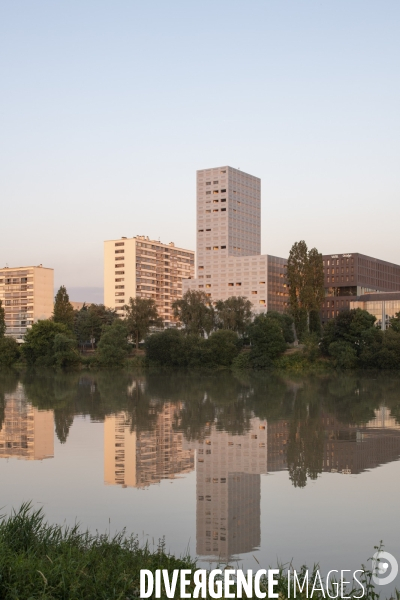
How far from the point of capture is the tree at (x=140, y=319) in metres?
107

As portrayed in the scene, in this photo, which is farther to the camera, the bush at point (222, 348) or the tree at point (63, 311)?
the tree at point (63, 311)

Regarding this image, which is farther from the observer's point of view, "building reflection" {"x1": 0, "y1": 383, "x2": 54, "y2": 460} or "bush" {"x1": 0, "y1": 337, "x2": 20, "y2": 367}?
"bush" {"x1": 0, "y1": 337, "x2": 20, "y2": 367}

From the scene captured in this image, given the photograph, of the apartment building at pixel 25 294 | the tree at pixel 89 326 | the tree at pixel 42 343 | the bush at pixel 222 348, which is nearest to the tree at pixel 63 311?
the tree at pixel 89 326

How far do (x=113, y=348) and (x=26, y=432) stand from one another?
6870cm

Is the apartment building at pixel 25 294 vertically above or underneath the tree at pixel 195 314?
above

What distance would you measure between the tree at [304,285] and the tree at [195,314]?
1295 cm

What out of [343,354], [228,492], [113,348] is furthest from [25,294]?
[228,492]

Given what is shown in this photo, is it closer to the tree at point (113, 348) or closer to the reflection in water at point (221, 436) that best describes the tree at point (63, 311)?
the tree at point (113, 348)

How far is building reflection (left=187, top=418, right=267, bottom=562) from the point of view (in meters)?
12.9

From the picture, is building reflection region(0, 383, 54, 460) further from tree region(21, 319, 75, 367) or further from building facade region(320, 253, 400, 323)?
building facade region(320, 253, 400, 323)

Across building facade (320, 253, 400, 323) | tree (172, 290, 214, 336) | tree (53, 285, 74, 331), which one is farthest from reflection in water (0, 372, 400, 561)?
building facade (320, 253, 400, 323)

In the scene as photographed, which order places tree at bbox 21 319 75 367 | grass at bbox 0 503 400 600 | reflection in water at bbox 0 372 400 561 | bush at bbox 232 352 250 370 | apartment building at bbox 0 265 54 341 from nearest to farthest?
grass at bbox 0 503 400 600 → reflection in water at bbox 0 372 400 561 → bush at bbox 232 352 250 370 → tree at bbox 21 319 75 367 → apartment building at bbox 0 265 54 341

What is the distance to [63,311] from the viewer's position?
11812 centimetres

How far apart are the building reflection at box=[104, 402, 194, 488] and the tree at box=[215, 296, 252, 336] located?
69.7 metres
